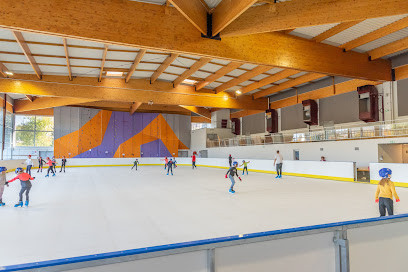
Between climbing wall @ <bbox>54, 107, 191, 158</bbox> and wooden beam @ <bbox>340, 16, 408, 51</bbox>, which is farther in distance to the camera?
climbing wall @ <bbox>54, 107, 191, 158</bbox>

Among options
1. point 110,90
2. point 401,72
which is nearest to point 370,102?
point 401,72

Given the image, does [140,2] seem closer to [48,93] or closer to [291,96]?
[48,93]

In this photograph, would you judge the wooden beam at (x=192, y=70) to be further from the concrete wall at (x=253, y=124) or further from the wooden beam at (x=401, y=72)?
the concrete wall at (x=253, y=124)

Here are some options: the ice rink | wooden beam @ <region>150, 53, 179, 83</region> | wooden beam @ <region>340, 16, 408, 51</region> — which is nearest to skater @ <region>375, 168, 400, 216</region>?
the ice rink

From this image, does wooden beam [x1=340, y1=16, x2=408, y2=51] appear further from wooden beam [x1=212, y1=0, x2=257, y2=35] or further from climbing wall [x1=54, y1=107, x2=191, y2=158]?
climbing wall [x1=54, y1=107, x2=191, y2=158]

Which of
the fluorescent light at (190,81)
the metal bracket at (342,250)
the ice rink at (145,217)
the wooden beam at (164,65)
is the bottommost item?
the ice rink at (145,217)

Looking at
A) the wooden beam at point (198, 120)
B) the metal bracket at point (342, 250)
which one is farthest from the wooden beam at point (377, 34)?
the wooden beam at point (198, 120)

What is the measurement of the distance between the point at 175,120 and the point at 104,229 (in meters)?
33.0

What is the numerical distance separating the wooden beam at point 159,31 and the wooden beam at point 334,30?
0.33 metres

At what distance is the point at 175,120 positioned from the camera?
1517 inches

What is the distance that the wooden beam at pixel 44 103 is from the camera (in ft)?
78.4

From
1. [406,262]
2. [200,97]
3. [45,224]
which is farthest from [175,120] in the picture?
[406,262]

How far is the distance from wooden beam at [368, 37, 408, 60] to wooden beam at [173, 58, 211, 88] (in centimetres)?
904

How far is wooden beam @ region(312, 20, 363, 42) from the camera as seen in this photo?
1234cm
